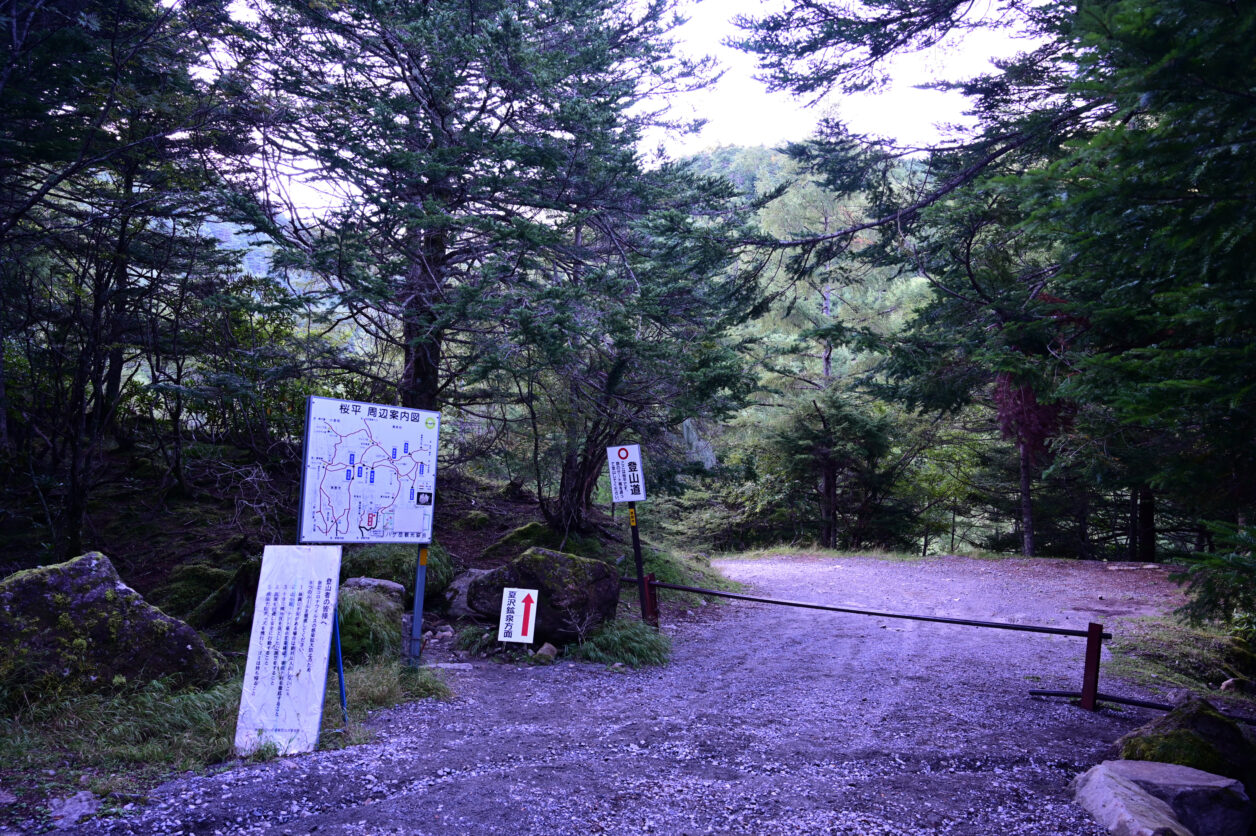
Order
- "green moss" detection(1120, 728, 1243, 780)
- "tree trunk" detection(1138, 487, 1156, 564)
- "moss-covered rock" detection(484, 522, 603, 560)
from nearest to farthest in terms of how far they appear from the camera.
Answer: "green moss" detection(1120, 728, 1243, 780), "moss-covered rock" detection(484, 522, 603, 560), "tree trunk" detection(1138, 487, 1156, 564)

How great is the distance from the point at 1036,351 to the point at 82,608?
9.18m

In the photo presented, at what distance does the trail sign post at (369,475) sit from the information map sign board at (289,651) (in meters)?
0.55

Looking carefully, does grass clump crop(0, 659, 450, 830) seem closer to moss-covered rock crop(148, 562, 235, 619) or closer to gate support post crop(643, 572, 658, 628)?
moss-covered rock crop(148, 562, 235, 619)

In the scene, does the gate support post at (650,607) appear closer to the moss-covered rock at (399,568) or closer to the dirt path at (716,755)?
the dirt path at (716,755)

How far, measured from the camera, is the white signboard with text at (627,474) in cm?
732

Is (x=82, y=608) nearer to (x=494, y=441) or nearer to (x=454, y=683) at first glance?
(x=454, y=683)

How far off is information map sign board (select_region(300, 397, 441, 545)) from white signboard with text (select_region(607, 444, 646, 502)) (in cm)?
233

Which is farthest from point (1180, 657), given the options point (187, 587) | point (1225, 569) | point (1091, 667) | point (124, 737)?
point (187, 587)

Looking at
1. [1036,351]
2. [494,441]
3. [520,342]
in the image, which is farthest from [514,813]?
[1036,351]

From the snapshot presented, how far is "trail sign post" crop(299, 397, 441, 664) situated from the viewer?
16.0 feet

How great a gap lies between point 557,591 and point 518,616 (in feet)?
1.39

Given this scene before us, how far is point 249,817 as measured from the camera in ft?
9.85

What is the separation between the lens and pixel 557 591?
6.43 metres

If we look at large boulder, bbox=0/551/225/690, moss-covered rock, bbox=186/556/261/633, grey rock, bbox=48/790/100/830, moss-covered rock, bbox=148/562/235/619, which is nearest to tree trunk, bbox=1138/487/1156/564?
moss-covered rock, bbox=186/556/261/633
